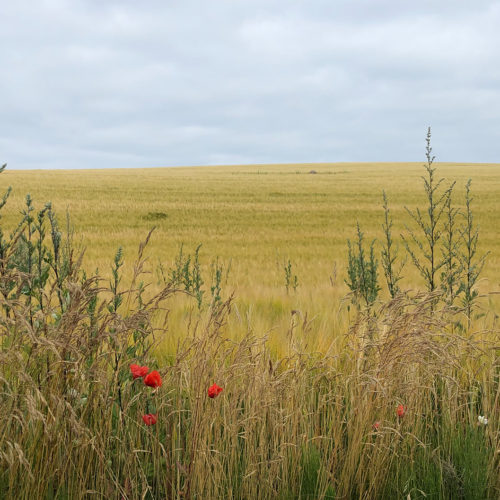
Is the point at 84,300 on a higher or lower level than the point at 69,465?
higher

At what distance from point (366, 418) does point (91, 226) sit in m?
14.1

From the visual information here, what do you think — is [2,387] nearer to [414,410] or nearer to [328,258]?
[414,410]

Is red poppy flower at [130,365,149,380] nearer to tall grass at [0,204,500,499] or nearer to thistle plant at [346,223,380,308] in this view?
tall grass at [0,204,500,499]

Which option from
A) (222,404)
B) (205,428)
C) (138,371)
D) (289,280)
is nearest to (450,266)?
(222,404)

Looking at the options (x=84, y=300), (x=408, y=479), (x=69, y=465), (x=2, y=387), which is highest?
(x=84, y=300)

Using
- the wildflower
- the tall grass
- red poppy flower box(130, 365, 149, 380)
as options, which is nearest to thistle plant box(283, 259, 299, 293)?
the wildflower

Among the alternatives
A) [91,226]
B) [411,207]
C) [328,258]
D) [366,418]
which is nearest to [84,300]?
[366,418]

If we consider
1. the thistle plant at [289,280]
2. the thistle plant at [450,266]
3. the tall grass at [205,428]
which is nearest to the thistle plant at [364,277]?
the thistle plant at [450,266]

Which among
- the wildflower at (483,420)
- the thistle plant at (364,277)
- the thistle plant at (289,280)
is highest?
the thistle plant at (364,277)

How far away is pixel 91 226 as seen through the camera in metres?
15.1

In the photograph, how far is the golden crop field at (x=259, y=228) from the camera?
4.49 metres

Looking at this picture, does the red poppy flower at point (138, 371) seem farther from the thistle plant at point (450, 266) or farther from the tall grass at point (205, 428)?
the thistle plant at point (450, 266)

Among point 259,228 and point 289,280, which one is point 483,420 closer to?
point 289,280

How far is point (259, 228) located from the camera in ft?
49.5
